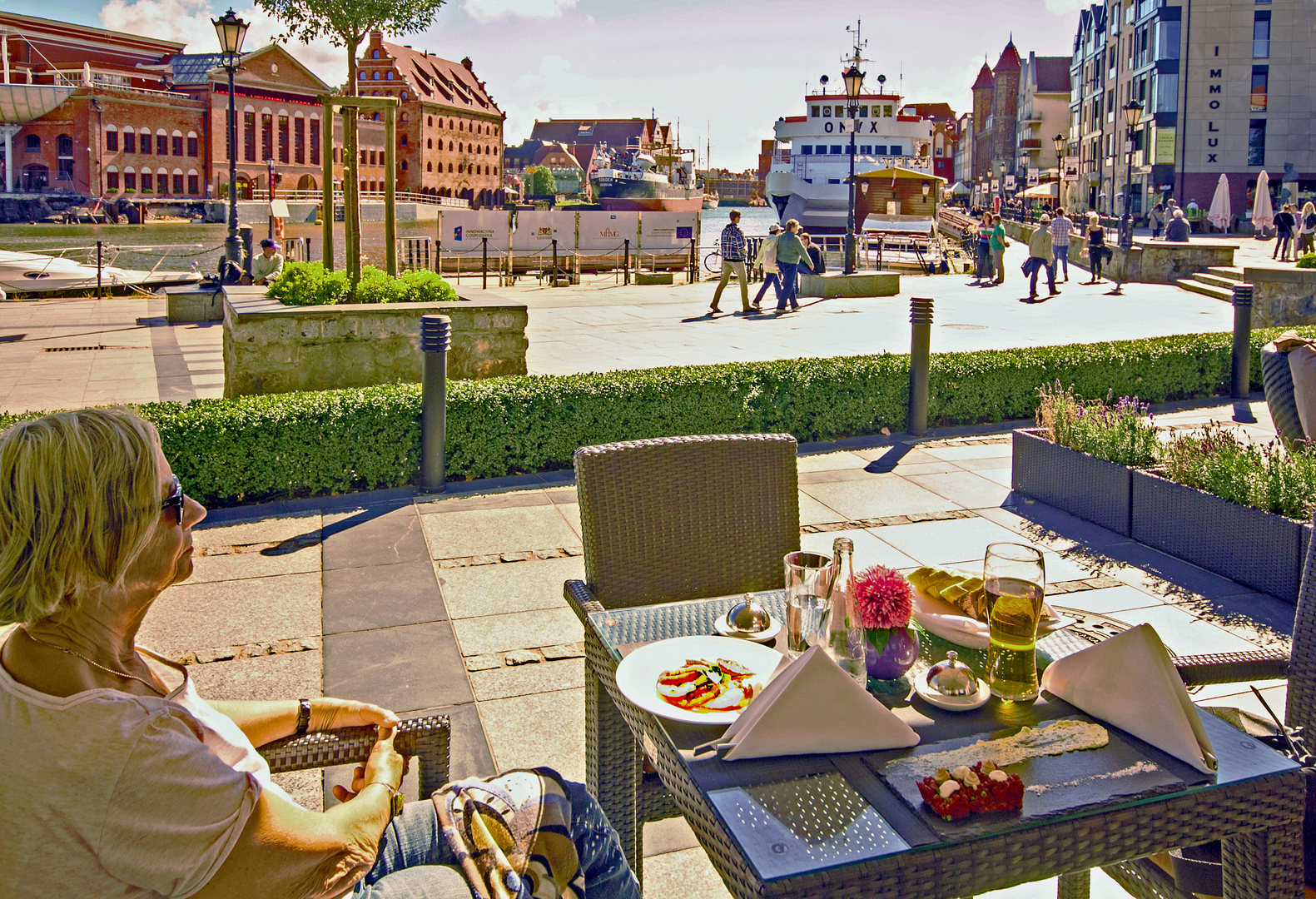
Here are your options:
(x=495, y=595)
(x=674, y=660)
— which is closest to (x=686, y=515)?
(x=674, y=660)

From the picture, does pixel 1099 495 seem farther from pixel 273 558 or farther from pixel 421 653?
pixel 273 558

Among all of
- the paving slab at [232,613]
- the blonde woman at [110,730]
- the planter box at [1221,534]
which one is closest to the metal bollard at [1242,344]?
the planter box at [1221,534]

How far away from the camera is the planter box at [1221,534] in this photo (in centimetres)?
517

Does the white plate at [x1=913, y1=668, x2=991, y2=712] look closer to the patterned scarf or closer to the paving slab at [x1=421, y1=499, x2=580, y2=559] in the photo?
the patterned scarf

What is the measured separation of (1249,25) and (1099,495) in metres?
58.7

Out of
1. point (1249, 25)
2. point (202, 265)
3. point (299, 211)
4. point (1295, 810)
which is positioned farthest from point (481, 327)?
point (299, 211)

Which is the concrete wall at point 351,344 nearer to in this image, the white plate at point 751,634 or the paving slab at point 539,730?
the paving slab at point 539,730

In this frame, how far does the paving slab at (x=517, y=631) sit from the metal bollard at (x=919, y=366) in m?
4.83

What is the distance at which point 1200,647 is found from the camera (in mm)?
4602

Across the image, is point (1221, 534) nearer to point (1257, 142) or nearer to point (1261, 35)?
point (1257, 142)

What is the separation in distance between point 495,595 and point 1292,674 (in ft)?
11.8

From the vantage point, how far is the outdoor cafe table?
164cm

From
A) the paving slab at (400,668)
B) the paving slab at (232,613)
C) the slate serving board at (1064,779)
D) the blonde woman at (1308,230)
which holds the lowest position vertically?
the paving slab at (400,668)

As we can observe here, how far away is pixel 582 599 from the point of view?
3.01m
